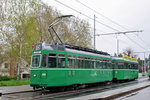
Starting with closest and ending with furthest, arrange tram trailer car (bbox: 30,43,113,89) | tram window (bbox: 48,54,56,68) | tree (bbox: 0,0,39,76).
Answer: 1. tram trailer car (bbox: 30,43,113,89)
2. tram window (bbox: 48,54,56,68)
3. tree (bbox: 0,0,39,76)

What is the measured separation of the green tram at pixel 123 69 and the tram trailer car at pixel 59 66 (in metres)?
8.08

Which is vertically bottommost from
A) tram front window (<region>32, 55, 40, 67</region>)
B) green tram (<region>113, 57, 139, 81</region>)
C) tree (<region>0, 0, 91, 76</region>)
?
green tram (<region>113, 57, 139, 81</region>)

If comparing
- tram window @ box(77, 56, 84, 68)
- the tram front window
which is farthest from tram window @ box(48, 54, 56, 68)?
tram window @ box(77, 56, 84, 68)

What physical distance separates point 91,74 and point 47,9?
580 inches

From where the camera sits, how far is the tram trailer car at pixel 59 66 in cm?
1441

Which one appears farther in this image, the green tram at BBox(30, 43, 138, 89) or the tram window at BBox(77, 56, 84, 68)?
the tram window at BBox(77, 56, 84, 68)

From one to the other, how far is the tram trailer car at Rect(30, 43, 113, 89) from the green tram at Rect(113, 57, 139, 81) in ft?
26.5

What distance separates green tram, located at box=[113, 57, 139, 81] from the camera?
26.4 metres

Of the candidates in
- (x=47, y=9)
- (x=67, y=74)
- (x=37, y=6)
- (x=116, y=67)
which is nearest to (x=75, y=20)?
(x=47, y=9)

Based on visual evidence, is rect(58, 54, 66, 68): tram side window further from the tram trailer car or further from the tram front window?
the tram front window

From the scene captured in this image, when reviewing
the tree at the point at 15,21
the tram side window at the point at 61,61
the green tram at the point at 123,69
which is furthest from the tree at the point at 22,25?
the tram side window at the point at 61,61

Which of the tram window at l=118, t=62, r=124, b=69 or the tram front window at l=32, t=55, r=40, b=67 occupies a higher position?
the tram front window at l=32, t=55, r=40, b=67

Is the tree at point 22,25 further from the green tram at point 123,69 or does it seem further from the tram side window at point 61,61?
the tram side window at point 61,61

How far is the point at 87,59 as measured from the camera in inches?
733
